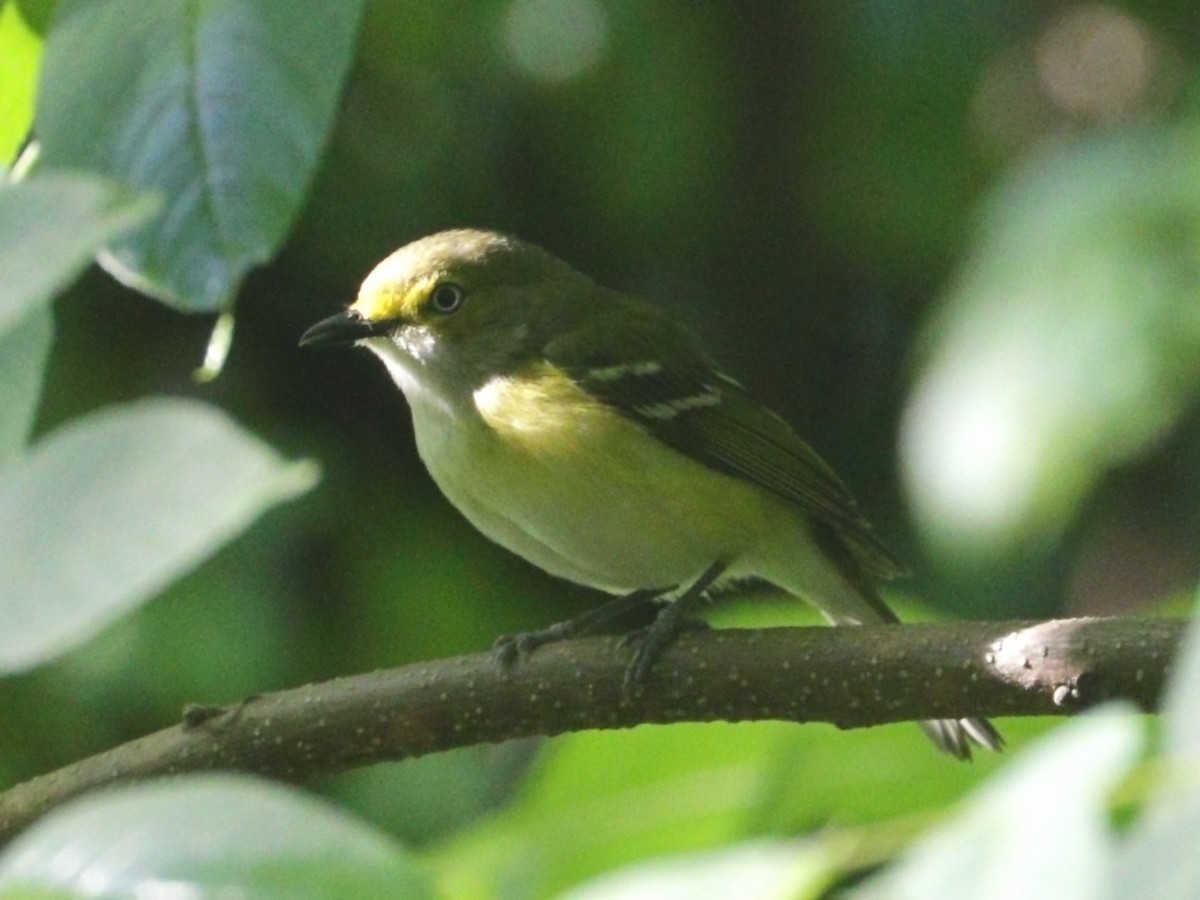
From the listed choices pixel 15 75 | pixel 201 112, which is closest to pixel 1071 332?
pixel 201 112

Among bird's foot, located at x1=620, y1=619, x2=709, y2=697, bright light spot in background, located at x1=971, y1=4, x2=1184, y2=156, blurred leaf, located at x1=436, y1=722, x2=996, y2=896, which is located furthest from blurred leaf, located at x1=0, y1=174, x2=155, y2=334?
bright light spot in background, located at x1=971, y1=4, x2=1184, y2=156

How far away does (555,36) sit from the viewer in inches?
233

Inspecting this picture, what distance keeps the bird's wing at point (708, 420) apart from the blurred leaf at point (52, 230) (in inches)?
118

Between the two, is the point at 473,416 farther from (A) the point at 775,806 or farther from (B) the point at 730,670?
(A) the point at 775,806

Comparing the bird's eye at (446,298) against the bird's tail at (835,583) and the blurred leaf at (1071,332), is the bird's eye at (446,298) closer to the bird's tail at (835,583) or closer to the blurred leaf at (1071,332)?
the bird's tail at (835,583)

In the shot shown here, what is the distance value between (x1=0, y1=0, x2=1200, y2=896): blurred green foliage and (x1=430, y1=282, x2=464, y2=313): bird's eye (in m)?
0.41

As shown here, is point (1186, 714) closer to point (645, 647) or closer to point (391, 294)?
point (645, 647)

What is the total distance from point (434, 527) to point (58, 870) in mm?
4654

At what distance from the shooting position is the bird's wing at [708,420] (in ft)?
13.2

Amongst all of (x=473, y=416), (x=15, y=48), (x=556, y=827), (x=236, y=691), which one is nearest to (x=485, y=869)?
(x=556, y=827)

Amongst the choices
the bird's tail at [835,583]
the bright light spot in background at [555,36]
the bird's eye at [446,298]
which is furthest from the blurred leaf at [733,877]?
the bright light spot in background at [555,36]

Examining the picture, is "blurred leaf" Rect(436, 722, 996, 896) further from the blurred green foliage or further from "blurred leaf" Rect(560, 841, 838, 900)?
the blurred green foliage

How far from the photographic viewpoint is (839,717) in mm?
2531

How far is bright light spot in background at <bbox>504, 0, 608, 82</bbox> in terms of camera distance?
19.4 ft
